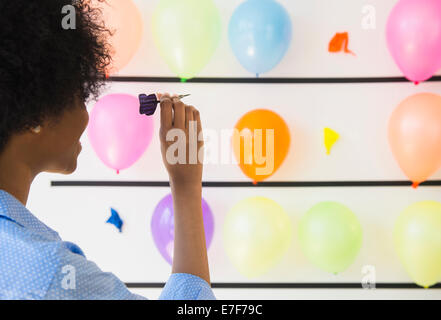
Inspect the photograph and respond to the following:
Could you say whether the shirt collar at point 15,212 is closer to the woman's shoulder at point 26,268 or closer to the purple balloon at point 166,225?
the woman's shoulder at point 26,268

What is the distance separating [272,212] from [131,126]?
0.56 metres

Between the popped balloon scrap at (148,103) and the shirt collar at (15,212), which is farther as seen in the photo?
the popped balloon scrap at (148,103)

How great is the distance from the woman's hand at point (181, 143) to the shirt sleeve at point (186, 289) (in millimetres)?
175

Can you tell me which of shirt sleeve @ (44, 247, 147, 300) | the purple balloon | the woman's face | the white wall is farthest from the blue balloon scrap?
shirt sleeve @ (44, 247, 147, 300)

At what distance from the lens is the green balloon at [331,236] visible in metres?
1.38

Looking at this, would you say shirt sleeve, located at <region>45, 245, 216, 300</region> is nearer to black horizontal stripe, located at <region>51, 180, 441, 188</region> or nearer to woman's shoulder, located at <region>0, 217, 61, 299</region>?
woman's shoulder, located at <region>0, 217, 61, 299</region>

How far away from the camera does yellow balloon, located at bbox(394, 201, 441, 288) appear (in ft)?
4.47

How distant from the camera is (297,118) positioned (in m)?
1.57

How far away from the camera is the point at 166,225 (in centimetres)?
142

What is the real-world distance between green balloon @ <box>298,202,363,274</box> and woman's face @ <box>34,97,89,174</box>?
89cm

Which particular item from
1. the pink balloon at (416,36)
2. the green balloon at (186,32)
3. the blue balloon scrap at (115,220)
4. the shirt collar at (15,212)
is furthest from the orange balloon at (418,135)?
the shirt collar at (15,212)

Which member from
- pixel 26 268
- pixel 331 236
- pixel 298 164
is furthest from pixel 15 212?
pixel 298 164

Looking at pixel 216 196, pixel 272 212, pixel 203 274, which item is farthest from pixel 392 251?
pixel 203 274
